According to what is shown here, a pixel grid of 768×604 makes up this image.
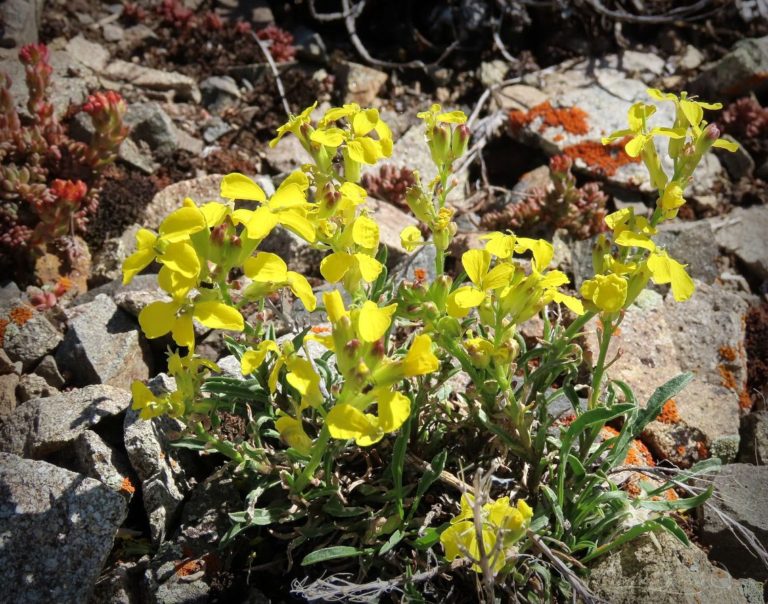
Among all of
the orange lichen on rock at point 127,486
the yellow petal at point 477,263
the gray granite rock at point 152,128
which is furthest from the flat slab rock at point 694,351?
the gray granite rock at point 152,128

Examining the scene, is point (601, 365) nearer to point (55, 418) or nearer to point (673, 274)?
point (673, 274)

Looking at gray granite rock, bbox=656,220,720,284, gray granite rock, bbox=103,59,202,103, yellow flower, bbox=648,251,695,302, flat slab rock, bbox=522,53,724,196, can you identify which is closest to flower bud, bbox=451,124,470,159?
yellow flower, bbox=648,251,695,302

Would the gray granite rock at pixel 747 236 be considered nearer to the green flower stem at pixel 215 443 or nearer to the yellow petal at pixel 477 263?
the yellow petal at pixel 477 263

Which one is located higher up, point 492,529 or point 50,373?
point 492,529

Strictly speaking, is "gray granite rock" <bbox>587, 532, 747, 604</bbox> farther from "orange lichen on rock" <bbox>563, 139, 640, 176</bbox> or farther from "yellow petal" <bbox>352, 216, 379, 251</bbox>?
"orange lichen on rock" <bbox>563, 139, 640, 176</bbox>

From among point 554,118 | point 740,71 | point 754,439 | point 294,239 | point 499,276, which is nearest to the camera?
point 499,276

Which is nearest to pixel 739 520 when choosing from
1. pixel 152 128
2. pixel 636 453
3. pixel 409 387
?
pixel 636 453
